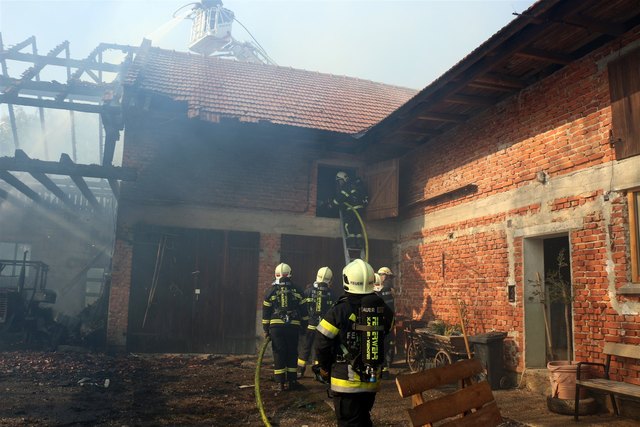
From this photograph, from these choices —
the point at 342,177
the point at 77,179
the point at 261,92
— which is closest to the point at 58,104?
the point at 77,179

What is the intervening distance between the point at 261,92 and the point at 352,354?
10.9 meters

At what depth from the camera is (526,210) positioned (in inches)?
319

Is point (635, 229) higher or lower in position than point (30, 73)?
lower

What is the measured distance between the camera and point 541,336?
8070 mm

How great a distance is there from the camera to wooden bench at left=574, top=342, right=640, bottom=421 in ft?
17.8

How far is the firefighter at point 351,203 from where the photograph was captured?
1256 cm

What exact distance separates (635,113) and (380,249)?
288 inches

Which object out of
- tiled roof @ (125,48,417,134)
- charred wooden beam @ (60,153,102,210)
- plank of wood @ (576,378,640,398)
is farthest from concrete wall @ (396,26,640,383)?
charred wooden beam @ (60,153,102,210)

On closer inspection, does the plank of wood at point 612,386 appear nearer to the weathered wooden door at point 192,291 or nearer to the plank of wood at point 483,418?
the plank of wood at point 483,418

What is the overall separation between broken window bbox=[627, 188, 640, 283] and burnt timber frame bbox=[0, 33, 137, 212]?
918 cm

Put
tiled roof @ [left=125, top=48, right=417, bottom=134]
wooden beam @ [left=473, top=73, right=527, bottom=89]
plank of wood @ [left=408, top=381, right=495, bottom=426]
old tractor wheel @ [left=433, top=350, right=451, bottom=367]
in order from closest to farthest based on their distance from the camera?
plank of wood @ [left=408, top=381, right=495, bottom=426], wooden beam @ [left=473, top=73, right=527, bottom=89], old tractor wheel @ [left=433, top=350, right=451, bottom=367], tiled roof @ [left=125, top=48, right=417, bottom=134]

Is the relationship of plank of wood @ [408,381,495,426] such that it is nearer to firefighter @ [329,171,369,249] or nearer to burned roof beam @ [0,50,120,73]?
firefighter @ [329,171,369,249]

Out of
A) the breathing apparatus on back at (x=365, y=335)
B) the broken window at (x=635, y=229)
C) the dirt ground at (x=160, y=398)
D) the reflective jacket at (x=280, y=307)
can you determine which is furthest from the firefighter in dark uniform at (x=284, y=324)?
the broken window at (x=635, y=229)

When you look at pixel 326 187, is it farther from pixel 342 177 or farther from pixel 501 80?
pixel 501 80
